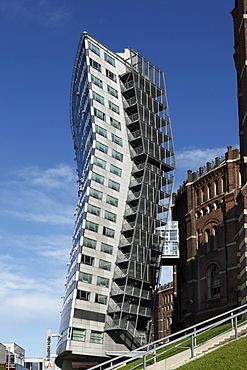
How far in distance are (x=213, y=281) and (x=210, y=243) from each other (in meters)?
4.57

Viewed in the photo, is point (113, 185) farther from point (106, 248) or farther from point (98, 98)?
point (98, 98)

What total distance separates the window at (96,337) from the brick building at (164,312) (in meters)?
40.9

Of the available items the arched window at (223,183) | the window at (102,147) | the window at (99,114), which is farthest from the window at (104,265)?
the arched window at (223,183)

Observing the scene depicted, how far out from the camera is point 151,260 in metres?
81.5

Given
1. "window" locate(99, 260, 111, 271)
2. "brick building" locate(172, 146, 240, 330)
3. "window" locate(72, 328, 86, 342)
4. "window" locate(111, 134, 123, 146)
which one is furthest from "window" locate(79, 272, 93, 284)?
"window" locate(111, 134, 123, 146)

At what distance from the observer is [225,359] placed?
1858 centimetres

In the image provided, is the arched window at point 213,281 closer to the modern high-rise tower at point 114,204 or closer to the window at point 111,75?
the modern high-rise tower at point 114,204

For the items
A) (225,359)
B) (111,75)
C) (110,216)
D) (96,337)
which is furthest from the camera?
(111,75)

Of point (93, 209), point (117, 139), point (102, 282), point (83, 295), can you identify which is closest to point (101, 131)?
point (117, 139)

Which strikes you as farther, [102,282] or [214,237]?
[102,282]

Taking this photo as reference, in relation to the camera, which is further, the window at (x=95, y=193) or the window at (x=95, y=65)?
the window at (x=95, y=65)

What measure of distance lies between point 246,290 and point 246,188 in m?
6.22

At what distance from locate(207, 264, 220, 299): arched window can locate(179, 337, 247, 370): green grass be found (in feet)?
147

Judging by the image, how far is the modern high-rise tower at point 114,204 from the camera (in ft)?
248
